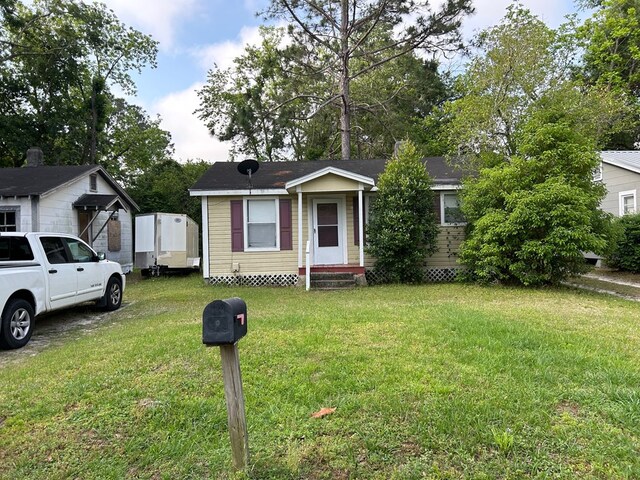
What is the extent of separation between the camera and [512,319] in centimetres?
566

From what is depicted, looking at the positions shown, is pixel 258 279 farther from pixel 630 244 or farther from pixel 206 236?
pixel 630 244

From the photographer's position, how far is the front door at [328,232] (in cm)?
1156

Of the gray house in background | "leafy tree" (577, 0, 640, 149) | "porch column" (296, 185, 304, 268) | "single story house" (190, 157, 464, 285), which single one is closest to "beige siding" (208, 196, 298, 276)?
"single story house" (190, 157, 464, 285)

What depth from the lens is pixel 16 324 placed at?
538 cm

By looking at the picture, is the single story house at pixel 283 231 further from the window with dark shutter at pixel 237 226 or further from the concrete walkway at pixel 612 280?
the concrete walkway at pixel 612 280

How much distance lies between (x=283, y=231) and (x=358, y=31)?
11500mm

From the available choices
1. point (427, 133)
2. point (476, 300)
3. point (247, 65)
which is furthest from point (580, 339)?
point (247, 65)

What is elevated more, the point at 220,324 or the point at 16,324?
the point at 220,324

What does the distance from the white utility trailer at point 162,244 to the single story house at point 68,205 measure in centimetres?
131

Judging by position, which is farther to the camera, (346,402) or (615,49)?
(615,49)

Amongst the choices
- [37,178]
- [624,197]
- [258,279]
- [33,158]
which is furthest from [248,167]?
[624,197]

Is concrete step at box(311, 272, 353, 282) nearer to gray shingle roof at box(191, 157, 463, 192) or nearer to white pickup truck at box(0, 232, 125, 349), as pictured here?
gray shingle roof at box(191, 157, 463, 192)

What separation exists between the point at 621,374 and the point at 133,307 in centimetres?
830

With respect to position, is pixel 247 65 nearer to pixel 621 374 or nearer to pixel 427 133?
pixel 427 133
